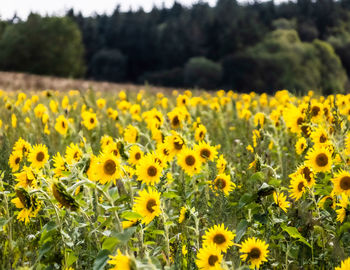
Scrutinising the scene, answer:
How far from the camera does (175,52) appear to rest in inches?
2072

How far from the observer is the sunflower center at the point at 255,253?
1597 mm

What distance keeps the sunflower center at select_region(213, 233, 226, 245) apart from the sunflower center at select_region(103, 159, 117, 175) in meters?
Answer: 0.51

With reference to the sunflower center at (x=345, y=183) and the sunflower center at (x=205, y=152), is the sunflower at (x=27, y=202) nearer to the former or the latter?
the sunflower center at (x=205, y=152)

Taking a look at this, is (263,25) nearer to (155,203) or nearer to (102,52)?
(102,52)

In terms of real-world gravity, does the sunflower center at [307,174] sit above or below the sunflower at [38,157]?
below

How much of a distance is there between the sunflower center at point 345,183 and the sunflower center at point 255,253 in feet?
1.76

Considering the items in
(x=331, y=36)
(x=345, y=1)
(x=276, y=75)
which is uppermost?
(x=345, y=1)

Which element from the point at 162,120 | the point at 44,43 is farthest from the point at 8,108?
the point at 44,43

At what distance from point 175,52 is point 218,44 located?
6.05 m

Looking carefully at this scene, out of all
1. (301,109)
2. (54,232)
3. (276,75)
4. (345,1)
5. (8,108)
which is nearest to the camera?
(54,232)

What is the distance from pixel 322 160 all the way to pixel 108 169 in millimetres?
1073

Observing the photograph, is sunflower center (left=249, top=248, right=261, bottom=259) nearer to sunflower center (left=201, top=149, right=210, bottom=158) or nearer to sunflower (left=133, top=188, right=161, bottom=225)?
sunflower (left=133, top=188, right=161, bottom=225)

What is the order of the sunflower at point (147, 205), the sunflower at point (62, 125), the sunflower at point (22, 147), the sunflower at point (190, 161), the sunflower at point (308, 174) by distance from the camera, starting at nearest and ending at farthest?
the sunflower at point (147, 205), the sunflower at point (308, 174), the sunflower at point (190, 161), the sunflower at point (22, 147), the sunflower at point (62, 125)

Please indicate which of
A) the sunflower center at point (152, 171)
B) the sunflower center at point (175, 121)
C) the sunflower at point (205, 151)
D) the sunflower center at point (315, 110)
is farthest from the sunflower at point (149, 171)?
the sunflower center at point (315, 110)
